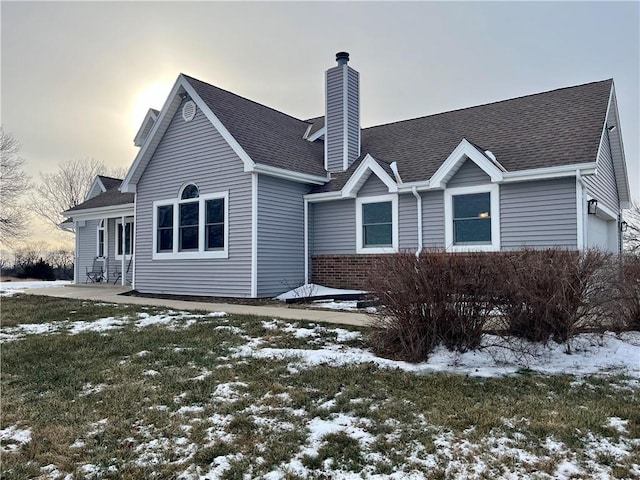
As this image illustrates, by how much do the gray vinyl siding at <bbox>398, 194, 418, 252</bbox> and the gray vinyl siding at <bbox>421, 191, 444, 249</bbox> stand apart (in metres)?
0.24

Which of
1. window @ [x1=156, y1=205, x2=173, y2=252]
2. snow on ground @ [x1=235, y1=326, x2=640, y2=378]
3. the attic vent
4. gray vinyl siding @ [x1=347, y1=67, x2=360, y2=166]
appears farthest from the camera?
gray vinyl siding @ [x1=347, y1=67, x2=360, y2=166]

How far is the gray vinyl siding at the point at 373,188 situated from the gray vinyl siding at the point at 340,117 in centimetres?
191

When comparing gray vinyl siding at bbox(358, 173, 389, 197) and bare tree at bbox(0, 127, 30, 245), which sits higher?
bare tree at bbox(0, 127, 30, 245)

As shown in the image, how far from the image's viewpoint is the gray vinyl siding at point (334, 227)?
13.6 meters

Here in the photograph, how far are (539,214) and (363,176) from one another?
4.67m

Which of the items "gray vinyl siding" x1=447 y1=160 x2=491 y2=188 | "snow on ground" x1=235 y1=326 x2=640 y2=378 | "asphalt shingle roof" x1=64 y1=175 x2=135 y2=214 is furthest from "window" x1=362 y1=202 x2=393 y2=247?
"asphalt shingle roof" x1=64 y1=175 x2=135 y2=214

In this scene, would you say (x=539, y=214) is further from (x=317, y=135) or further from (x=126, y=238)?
(x=126, y=238)

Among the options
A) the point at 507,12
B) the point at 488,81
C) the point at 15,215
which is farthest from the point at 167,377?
the point at 15,215

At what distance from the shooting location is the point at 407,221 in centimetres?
1264

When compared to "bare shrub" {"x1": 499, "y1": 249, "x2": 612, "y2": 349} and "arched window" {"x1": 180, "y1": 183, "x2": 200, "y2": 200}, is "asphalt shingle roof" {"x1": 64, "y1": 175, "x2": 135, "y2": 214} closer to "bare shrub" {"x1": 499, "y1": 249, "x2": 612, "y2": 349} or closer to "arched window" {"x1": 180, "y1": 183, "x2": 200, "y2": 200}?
"arched window" {"x1": 180, "y1": 183, "x2": 200, "y2": 200}

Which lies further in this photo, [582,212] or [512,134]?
[512,134]

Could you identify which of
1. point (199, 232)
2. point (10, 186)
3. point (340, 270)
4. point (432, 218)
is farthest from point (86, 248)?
point (10, 186)

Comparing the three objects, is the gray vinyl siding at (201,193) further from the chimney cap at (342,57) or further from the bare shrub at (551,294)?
the bare shrub at (551,294)

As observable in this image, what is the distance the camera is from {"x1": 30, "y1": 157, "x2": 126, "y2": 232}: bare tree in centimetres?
4344
